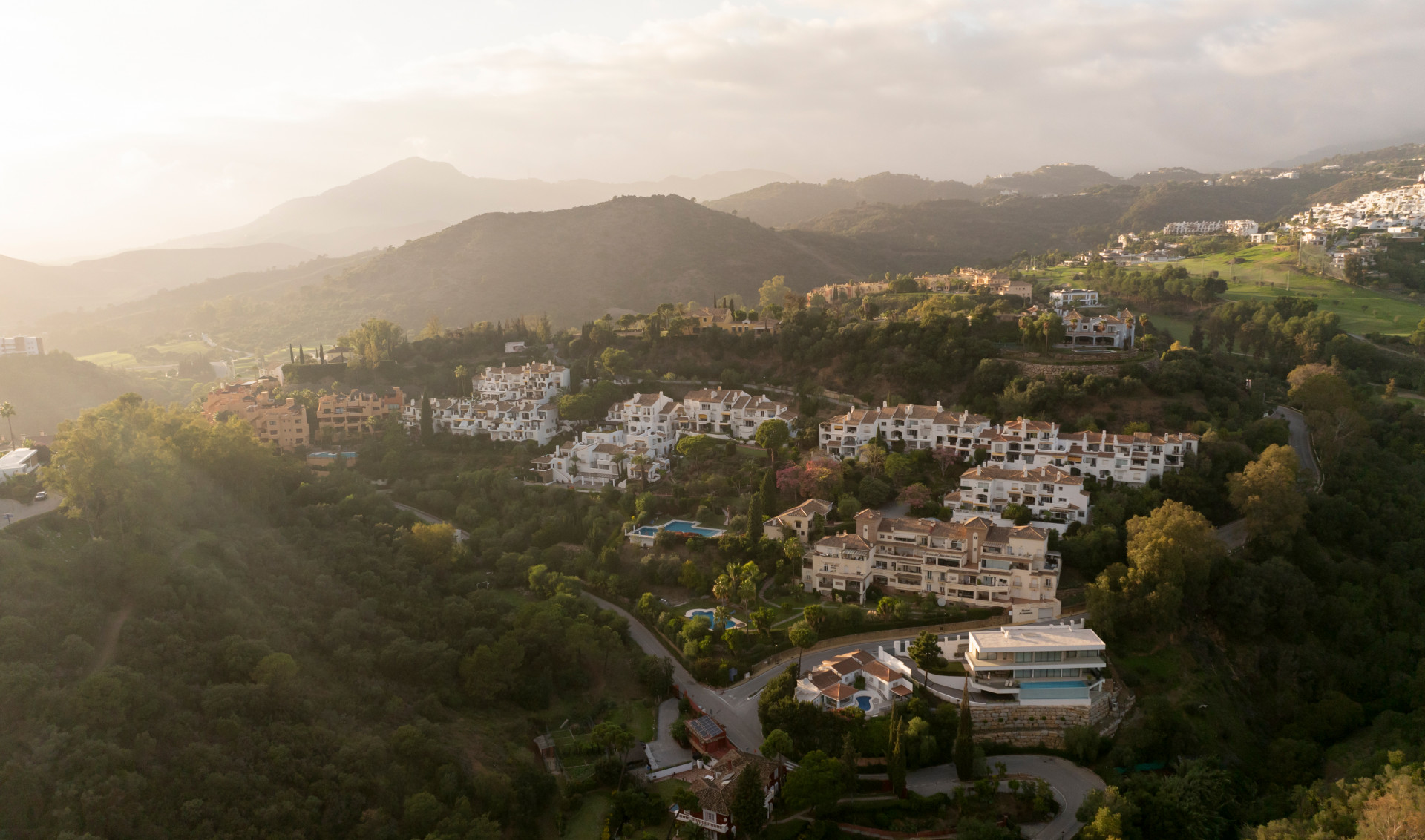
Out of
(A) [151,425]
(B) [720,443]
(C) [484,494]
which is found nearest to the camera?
(A) [151,425]

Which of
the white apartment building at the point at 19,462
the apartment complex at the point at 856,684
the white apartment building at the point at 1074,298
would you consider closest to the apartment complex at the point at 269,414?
the white apartment building at the point at 19,462

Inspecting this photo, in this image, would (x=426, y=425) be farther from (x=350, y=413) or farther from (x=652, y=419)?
(x=652, y=419)

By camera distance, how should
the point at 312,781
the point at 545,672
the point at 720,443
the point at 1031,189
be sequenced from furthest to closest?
1. the point at 1031,189
2. the point at 720,443
3. the point at 545,672
4. the point at 312,781

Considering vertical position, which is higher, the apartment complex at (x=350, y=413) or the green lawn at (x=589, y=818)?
the apartment complex at (x=350, y=413)

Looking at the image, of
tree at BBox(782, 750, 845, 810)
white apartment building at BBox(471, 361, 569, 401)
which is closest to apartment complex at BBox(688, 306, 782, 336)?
white apartment building at BBox(471, 361, 569, 401)

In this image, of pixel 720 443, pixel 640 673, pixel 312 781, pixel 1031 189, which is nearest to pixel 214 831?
pixel 312 781

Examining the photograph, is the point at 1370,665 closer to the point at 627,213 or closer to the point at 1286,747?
the point at 1286,747

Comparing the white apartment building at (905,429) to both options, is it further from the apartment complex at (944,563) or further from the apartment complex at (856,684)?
the apartment complex at (856,684)

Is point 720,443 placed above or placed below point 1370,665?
above
